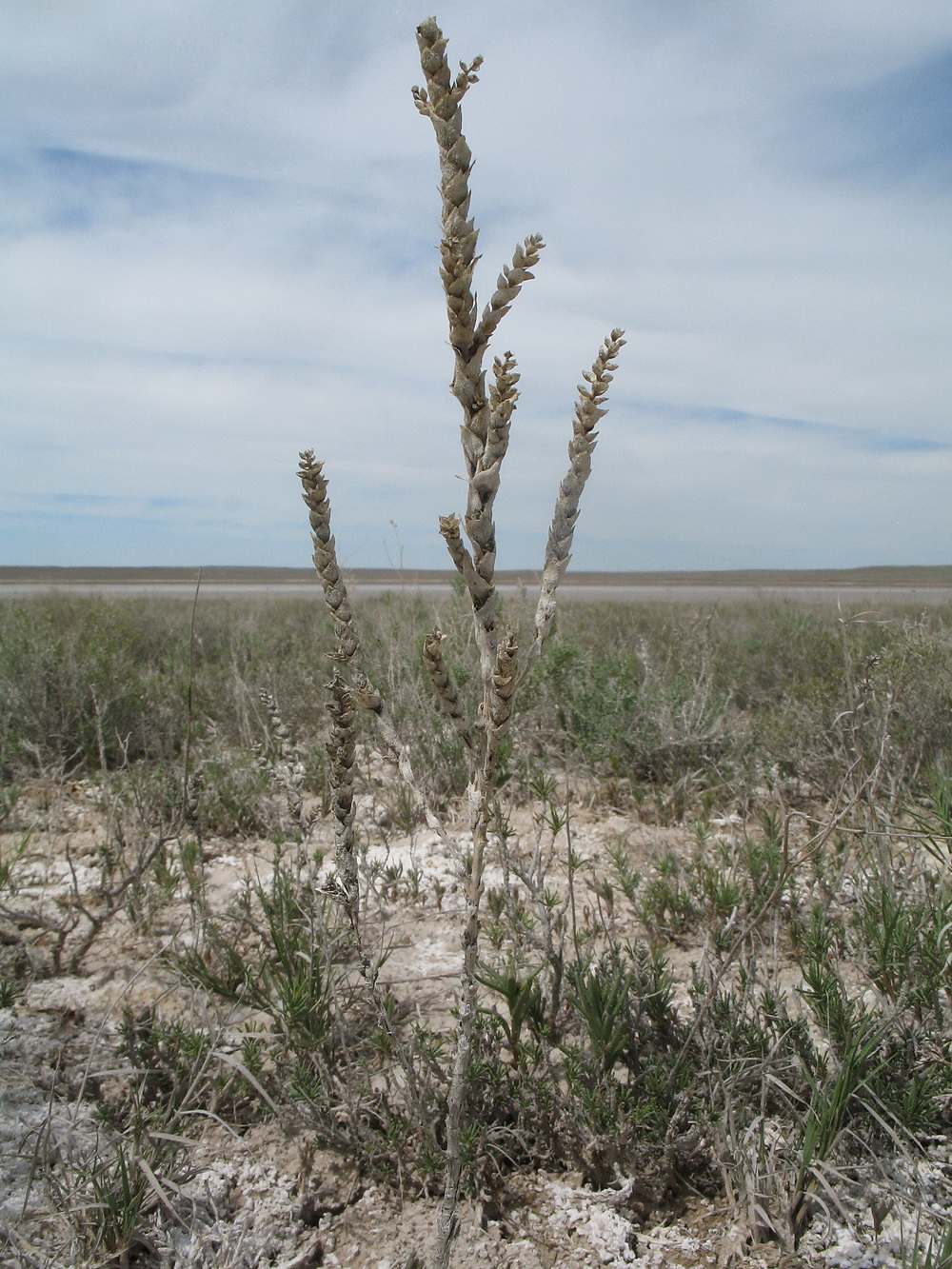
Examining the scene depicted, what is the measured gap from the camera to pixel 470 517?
37.4 inches

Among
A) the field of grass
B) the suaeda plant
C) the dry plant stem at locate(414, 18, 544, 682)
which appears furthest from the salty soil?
the dry plant stem at locate(414, 18, 544, 682)

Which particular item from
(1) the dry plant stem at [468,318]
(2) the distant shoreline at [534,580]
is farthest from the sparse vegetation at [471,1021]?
(2) the distant shoreline at [534,580]

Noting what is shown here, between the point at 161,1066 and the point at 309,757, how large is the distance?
110 inches

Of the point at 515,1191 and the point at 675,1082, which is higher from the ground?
the point at 675,1082

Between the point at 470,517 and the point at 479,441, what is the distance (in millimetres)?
89

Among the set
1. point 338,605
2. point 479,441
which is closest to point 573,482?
point 479,441

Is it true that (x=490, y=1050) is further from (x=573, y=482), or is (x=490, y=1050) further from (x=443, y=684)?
(x=573, y=482)

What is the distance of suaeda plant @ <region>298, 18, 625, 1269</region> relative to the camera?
33.8 inches

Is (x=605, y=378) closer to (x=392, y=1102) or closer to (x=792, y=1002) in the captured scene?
(x=392, y=1102)

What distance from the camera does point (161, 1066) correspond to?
7.49ft

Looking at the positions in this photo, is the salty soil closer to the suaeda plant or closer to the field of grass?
the field of grass

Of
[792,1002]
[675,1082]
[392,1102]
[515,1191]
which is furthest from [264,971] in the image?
[792,1002]

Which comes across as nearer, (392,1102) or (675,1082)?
(675,1082)

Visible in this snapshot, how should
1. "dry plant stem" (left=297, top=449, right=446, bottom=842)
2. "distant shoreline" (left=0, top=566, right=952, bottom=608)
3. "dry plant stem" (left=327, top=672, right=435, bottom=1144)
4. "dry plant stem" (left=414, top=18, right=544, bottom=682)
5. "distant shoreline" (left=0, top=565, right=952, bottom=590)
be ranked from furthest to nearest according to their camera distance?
"distant shoreline" (left=0, top=565, right=952, bottom=590) → "distant shoreline" (left=0, top=566, right=952, bottom=608) → "dry plant stem" (left=327, top=672, right=435, bottom=1144) → "dry plant stem" (left=297, top=449, right=446, bottom=842) → "dry plant stem" (left=414, top=18, right=544, bottom=682)
